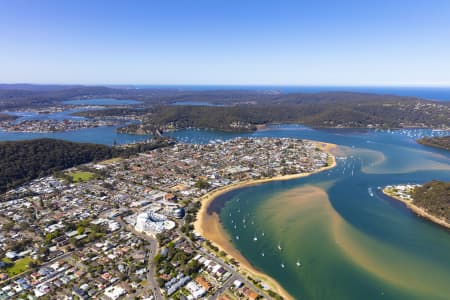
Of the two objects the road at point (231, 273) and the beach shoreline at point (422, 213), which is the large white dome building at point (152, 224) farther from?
the beach shoreline at point (422, 213)

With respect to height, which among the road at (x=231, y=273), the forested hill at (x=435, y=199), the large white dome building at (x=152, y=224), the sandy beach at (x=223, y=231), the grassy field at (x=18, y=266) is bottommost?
the grassy field at (x=18, y=266)

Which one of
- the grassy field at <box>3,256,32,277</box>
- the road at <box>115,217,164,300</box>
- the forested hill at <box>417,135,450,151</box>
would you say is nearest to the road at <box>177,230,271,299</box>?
the road at <box>115,217,164,300</box>

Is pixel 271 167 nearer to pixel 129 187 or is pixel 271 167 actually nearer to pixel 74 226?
pixel 129 187

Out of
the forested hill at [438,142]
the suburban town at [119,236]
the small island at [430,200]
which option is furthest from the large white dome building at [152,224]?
the forested hill at [438,142]

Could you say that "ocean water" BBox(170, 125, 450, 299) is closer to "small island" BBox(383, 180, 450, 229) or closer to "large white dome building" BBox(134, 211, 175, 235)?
"small island" BBox(383, 180, 450, 229)

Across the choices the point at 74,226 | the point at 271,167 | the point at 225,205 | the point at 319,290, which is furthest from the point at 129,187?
the point at 319,290

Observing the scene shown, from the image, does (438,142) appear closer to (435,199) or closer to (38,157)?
(435,199)
